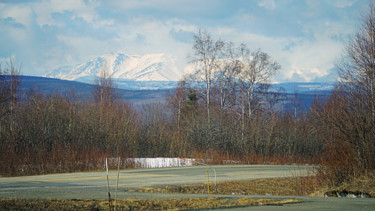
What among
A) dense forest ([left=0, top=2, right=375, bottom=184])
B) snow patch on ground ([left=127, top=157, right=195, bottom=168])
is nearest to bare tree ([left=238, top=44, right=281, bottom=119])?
dense forest ([left=0, top=2, right=375, bottom=184])

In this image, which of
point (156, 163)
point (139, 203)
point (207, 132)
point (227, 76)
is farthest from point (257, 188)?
point (227, 76)

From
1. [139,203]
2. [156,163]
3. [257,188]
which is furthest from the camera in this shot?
[156,163]

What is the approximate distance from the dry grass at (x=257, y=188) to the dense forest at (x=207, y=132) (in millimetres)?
865

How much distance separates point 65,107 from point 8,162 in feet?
32.3

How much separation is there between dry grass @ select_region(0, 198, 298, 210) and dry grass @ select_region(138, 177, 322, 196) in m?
3.68

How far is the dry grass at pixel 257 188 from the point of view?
1456 cm

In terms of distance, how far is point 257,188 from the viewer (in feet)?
52.6

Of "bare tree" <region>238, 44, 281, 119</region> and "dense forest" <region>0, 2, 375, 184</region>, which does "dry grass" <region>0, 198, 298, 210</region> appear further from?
"bare tree" <region>238, 44, 281, 119</region>

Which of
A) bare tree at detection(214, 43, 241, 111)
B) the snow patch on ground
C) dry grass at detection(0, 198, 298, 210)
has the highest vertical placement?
bare tree at detection(214, 43, 241, 111)

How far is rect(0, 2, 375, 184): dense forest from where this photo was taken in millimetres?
15789

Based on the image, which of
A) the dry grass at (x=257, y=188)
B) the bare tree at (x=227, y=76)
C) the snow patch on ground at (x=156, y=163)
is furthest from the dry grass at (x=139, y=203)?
the bare tree at (x=227, y=76)

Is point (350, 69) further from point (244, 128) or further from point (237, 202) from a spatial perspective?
point (237, 202)

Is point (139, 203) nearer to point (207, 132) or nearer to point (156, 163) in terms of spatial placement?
point (156, 163)

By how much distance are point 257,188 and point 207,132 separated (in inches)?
715
